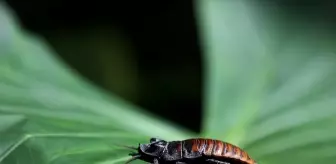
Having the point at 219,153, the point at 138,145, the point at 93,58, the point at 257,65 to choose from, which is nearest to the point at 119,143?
the point at 138,145

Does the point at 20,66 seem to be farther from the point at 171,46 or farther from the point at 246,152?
the point at 171,46

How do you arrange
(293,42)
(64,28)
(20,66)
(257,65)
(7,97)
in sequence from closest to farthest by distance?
(7,97)
(20,66)
(257,65)
(293,42)
(64,28)

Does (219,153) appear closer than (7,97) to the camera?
Yes

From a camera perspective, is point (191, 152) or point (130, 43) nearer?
point (191, 152)

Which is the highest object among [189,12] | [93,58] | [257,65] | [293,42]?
[189,12]

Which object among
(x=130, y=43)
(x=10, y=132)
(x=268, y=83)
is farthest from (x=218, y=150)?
(x=130, y=43)

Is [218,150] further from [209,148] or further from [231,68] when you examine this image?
[231,68]

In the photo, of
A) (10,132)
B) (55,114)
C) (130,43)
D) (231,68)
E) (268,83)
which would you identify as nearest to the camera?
(10,132)

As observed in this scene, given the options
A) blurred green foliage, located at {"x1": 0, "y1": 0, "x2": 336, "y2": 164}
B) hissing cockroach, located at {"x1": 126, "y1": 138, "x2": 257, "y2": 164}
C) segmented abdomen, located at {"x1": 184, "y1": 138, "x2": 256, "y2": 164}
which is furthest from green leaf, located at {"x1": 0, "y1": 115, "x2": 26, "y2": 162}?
segmented abdomen, located at {"x1": 184, "y1": 138, "x2": 256, "y2": 164}
